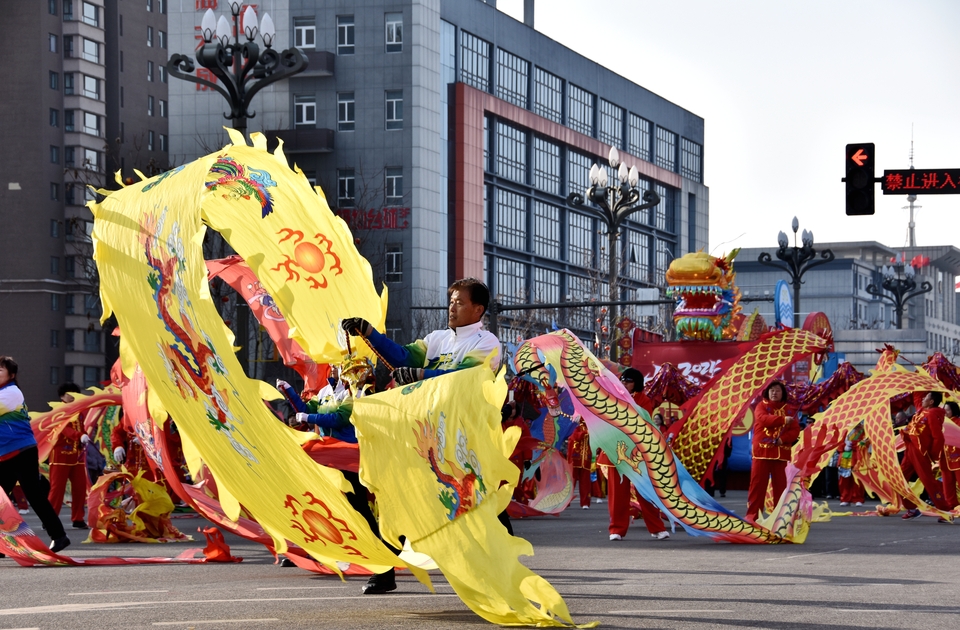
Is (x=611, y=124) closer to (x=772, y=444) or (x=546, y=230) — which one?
(x=546, y=230)

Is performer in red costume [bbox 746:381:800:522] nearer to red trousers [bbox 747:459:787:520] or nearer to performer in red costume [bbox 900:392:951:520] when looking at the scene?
red trousers [bbox 747:459:787:520]

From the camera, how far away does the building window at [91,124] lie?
62347 millimetres

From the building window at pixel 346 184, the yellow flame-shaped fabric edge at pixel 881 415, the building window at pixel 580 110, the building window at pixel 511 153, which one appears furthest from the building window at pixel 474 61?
the yellow flame-shaped fabric edge at pixel 881 415

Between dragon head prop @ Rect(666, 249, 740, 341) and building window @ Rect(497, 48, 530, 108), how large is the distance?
3818 centimetres

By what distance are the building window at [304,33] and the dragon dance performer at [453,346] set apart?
2070 inches

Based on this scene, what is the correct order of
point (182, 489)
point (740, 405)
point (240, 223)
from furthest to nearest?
point (740, 405), point (240, 223), point (182, 489)

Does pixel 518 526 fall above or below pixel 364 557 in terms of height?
below

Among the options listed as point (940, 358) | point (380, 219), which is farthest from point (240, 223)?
point (380, 219)

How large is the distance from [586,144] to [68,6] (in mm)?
25053

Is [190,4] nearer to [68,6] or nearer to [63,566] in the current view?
[68,6]

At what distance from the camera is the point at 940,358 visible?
825 inches

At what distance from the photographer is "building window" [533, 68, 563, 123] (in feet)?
229

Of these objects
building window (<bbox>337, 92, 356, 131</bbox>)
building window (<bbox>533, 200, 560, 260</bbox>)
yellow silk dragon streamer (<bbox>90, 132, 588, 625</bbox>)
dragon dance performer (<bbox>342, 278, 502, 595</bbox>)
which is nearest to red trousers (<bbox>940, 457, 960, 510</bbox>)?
dragon dance performer (<bbox>342, 278, 502, 595</bbox>)

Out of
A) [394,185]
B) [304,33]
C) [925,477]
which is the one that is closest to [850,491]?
[925,477]
